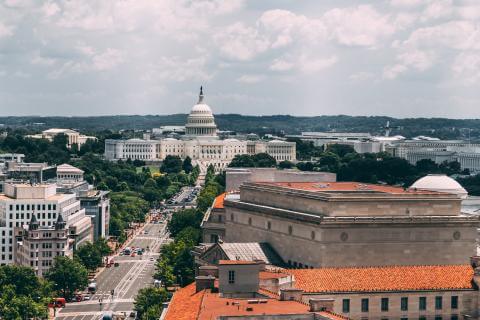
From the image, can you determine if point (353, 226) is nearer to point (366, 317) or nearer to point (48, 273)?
point (366, 317)

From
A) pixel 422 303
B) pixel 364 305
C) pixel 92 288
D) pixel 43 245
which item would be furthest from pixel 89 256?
pixel 422 303

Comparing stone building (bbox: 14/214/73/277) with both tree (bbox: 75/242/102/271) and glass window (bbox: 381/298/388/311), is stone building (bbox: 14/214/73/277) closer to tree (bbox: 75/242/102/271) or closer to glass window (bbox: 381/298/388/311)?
tree (bbox: 75/242/102/271)

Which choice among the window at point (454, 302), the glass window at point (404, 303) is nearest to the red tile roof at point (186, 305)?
the glass window at point (404, 303)

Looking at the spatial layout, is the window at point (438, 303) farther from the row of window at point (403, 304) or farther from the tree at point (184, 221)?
the tree at point (184, 221)

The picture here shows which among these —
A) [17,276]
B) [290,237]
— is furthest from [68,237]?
[290,237]

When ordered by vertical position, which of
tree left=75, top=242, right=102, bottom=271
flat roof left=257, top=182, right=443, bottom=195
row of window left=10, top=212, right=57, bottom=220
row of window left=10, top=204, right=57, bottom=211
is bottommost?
tree left=75, top=242, right=102, bottom=271

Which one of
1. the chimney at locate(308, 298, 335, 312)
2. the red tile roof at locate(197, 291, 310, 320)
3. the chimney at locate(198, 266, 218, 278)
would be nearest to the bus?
the chimney at locate(198, 266, 218, 278)
